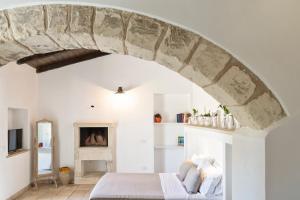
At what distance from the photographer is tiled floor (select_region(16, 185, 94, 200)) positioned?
281 inches

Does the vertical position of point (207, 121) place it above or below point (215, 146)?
above

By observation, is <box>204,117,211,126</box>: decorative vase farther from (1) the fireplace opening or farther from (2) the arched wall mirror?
(2) the arched wall mirror

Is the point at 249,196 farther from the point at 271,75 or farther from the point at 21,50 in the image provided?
the point at 21,50

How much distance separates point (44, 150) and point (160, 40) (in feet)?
23.4

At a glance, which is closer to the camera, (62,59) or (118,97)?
(62,59)

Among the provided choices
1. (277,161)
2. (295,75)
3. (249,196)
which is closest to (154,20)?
(295,75)

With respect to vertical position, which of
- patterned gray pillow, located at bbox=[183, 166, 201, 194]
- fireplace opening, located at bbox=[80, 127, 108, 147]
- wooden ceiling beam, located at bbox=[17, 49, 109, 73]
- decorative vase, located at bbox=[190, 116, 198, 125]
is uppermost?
wooden ceiling beam, located at bbox=[17, 49, 109, 73]

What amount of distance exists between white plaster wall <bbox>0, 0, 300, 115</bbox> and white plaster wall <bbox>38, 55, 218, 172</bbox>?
6.95 metres

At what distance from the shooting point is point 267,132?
1.99 m

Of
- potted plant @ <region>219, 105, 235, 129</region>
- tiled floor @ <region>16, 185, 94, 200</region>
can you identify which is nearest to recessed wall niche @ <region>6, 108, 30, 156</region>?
tiled floor @ <region>16, 185, 94, 200</region>

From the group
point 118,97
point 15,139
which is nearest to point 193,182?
point 118,97

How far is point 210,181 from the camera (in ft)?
15.9

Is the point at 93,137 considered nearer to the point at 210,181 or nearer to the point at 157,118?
the point at 157,118

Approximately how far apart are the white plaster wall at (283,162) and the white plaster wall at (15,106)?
5635 mm
